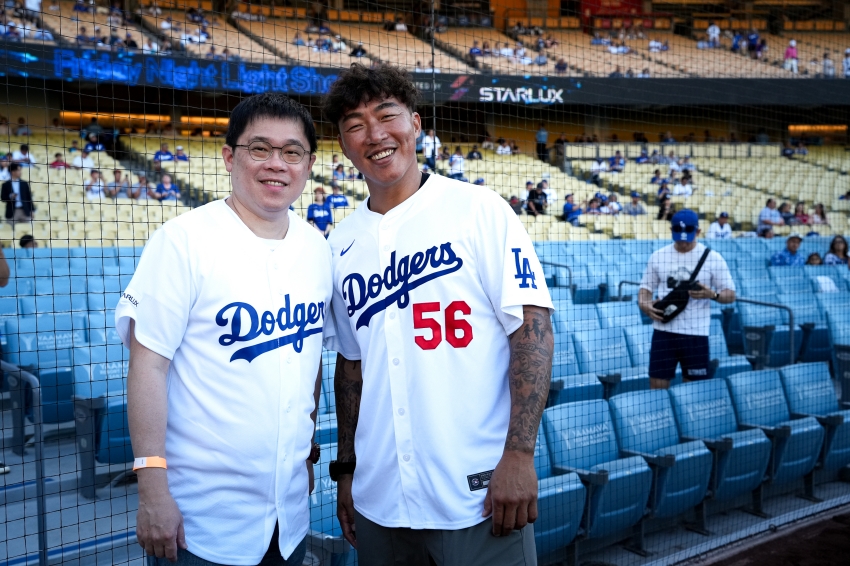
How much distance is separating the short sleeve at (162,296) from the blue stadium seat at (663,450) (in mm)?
2816

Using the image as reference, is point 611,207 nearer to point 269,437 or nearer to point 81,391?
point 81,391

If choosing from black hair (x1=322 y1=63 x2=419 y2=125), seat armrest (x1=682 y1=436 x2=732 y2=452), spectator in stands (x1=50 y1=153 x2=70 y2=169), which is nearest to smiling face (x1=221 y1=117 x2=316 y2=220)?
black hair (x1=322 y1=63 x2=419 y2=125)

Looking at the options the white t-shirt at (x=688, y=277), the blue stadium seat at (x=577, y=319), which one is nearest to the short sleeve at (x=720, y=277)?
the white t-shirt at (x=688, y=277)

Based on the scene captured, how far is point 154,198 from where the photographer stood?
10977 millimetres

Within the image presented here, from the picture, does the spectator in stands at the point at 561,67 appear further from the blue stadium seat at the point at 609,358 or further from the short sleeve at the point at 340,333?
the short sleeve at the point at 340,333

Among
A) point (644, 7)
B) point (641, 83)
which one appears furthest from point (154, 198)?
point (644, 7)

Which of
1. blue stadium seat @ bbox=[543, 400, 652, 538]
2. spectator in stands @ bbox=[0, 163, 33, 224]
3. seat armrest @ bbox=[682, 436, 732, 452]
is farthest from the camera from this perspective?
spectator in stands @ bbox=[0, 163, 33, 224]

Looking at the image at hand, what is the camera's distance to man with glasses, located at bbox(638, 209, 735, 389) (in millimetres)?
5043

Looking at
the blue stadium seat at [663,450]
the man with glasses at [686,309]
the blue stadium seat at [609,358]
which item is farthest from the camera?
the blue stadium seat at [609,358]

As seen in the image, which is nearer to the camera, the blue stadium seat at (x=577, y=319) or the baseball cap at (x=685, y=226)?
the baseball cap at (x=685, y=226)

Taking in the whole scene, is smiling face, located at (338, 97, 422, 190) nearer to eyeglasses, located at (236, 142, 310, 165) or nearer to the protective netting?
eyeglasses, located at (236, 142, 310, 165)

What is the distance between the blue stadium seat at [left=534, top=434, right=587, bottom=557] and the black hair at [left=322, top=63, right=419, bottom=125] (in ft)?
6.56

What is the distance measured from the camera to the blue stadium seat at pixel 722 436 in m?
4.18

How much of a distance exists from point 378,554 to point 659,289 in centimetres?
375
